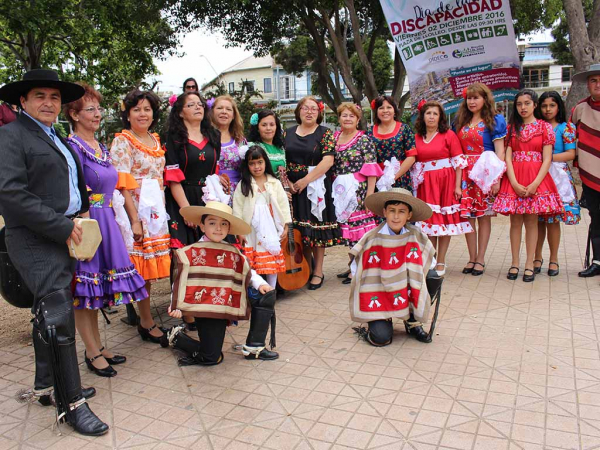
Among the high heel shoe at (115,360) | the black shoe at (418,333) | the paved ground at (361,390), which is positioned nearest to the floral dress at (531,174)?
the paved ground at (361,390)

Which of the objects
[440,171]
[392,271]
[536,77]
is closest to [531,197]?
[440,171]

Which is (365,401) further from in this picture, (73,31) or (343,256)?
(73,31)

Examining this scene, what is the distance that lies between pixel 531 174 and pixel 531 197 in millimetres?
257

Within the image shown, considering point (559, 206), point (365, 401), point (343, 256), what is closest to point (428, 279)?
point (365, 401)

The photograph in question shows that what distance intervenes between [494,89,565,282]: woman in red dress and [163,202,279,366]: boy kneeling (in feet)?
10.5

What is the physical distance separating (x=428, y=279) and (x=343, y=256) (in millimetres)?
3403

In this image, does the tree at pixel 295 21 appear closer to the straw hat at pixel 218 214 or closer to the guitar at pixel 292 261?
the guitar at pixel 292 261

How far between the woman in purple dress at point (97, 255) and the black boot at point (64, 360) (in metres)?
0.58

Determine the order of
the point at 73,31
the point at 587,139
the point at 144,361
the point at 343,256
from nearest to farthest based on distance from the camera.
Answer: the point at 144,361 → the point at 587,139 → the point at 343,256 → the point at 73,31

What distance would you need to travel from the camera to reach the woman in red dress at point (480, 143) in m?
5.61

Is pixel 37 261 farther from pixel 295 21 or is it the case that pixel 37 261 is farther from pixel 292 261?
pixel 295 21

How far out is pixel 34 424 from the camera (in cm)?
309

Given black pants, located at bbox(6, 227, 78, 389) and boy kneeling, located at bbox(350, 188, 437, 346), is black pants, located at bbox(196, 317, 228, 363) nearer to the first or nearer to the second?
black pants, located at bbox(6, 227, 78, 389)

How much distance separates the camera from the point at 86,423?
2932 mm
